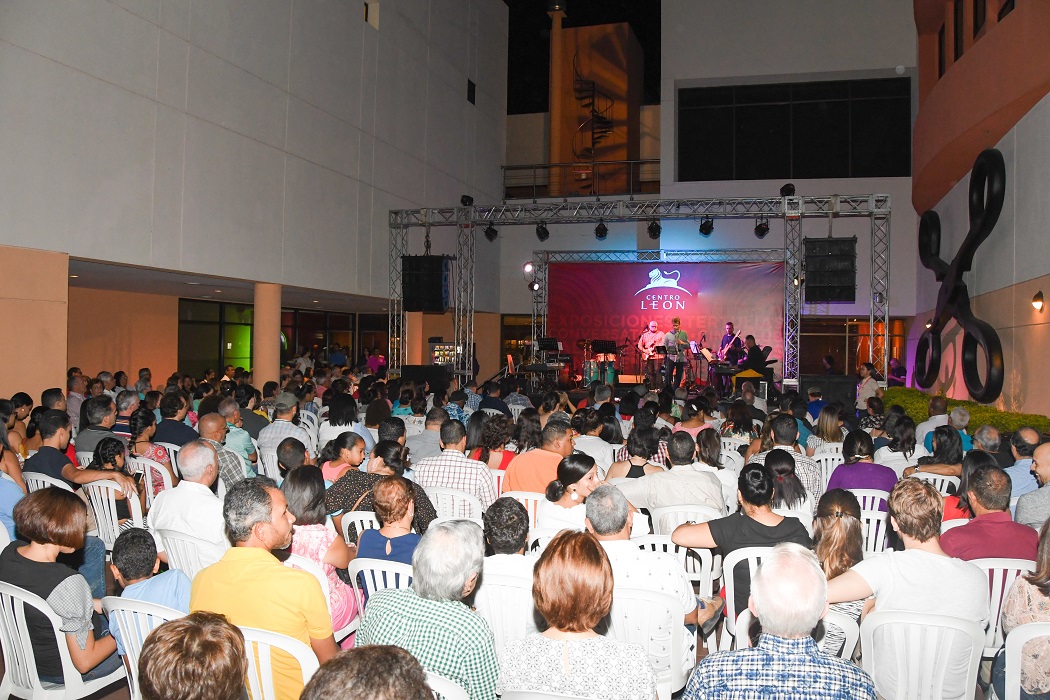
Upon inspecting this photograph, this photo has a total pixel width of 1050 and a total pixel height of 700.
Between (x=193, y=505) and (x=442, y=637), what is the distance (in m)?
2.19

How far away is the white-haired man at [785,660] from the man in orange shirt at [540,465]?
322 centimetres

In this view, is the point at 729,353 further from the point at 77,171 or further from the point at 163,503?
the point at 163,503

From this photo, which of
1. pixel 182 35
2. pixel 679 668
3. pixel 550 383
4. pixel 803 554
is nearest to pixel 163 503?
pixel 679 668

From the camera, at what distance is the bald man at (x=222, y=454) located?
17.6 feet

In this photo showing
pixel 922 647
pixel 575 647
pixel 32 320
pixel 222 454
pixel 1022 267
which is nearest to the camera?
pixel 575 647

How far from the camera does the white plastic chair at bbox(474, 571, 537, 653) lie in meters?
3.10

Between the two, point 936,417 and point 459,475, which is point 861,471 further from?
point 936,417

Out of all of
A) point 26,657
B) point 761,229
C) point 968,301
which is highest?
point 761,229

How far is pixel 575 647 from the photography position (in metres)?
2.18

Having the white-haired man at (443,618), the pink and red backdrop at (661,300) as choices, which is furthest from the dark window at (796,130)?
the white-haired man at (443,618)

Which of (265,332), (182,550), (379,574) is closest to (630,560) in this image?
(379,574)

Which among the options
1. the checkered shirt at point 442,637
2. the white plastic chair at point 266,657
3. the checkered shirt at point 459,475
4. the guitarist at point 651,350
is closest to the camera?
the white plastic chair at point 266,657

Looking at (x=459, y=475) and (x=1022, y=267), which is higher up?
(x=1022, y=267)

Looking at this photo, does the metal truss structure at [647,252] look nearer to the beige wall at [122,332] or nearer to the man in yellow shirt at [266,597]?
the beige wall at [122,332]
